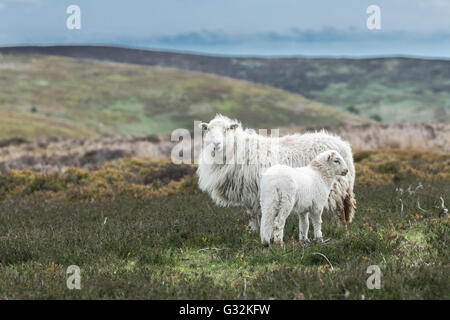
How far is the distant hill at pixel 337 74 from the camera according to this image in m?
88.4

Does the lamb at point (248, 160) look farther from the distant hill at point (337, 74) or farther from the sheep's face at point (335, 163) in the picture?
the distant hill at point (337, 74)

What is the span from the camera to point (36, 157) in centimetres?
2086

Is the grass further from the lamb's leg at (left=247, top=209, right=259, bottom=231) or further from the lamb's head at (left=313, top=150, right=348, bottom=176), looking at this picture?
the lamb's head at (left=313, top=150, right=348, bottom=176)

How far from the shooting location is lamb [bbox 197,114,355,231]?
759 cm

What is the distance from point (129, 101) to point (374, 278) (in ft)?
235

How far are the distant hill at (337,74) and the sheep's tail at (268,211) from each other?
252 feet

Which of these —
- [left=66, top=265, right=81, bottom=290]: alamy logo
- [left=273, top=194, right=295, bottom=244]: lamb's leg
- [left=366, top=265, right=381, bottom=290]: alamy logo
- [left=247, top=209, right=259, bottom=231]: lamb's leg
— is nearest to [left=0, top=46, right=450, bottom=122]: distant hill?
[left=247, top=209, right=259, bottom=231]: lamb's leg

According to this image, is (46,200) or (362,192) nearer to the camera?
(362,192)

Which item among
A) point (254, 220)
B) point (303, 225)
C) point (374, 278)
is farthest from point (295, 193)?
point (374, 278)

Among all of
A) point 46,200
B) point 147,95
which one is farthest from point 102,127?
point 46,200

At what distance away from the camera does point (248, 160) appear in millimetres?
7754

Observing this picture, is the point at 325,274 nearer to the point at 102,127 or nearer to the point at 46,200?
the point at 46,200

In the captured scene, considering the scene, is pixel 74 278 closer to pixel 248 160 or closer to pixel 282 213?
pixel 282 213
